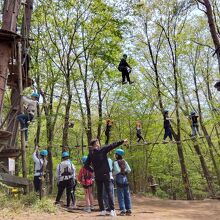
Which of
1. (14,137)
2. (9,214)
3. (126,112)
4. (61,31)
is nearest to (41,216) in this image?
(9,214)

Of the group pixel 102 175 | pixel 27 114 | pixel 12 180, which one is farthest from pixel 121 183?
pixel 27 114

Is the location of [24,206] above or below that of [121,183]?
Answer: below

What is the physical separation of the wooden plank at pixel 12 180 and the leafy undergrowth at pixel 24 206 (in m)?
0.47

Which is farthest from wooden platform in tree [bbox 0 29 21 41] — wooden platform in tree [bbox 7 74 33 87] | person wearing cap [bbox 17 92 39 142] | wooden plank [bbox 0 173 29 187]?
wooden plank [bbox 0 173 29 187]

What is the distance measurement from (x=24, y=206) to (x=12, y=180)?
46.8 inches

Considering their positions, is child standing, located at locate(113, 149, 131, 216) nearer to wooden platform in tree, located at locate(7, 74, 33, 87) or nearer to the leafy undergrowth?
the leafy undergrowth

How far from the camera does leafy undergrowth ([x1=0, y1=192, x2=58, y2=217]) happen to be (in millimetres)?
6860

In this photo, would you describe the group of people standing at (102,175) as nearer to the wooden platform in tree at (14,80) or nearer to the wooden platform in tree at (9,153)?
the wooden platform in tree at (9,153)

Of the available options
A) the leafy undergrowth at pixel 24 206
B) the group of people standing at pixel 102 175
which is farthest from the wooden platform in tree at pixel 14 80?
the leafy undergrowth at pixel 24 206

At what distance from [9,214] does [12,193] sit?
2619 mm

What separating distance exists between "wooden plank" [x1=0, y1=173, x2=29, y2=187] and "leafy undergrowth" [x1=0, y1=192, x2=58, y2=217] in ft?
1.55

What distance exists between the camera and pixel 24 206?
7.71m

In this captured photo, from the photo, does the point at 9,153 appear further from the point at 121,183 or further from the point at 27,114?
the point at 121,183

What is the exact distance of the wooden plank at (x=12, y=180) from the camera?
822 cm
